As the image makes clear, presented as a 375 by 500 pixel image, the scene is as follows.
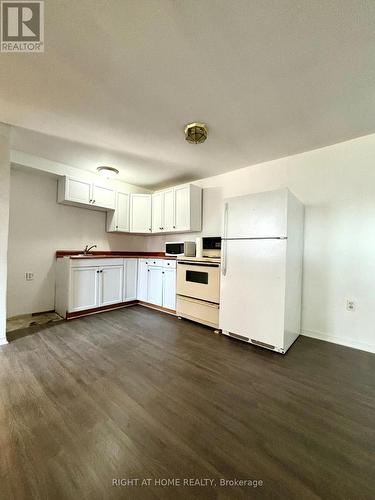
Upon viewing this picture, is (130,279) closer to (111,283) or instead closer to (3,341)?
(111,283)

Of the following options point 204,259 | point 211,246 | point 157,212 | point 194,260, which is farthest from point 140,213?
point 204,259

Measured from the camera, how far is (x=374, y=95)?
5.52 ft

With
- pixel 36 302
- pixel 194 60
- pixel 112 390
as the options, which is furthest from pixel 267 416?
pixel 36 302

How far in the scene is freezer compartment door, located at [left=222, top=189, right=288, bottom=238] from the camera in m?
2.13

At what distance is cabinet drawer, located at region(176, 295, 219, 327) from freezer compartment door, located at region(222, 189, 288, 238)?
1.04m

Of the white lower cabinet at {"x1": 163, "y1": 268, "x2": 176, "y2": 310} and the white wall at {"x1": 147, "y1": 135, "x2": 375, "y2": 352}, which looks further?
the white lower cabinet at {"x1": 163, "y1": 268, "x2": 176, "y2": 310}

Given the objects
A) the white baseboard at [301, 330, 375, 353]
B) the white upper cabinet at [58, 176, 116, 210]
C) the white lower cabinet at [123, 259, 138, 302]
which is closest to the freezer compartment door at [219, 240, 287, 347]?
the white baseboard at [301, 330, 375, 353]

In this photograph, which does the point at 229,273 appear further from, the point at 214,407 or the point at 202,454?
the point at 202,454

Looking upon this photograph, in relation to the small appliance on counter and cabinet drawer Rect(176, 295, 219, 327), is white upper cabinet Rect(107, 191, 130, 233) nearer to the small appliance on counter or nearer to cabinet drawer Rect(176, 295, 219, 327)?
the small appliance on counter

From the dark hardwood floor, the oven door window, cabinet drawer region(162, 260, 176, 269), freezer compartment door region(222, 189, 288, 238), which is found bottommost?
the dark hardwood floor

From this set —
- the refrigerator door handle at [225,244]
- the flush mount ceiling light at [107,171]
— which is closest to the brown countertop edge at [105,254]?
the refrigerator door handle at [225,244]

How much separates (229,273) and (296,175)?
1.67 meters

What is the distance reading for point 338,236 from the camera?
2.48 meters

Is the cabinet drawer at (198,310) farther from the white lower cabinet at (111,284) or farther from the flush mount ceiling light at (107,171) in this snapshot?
the flush mount ceiling light at (107,171)
